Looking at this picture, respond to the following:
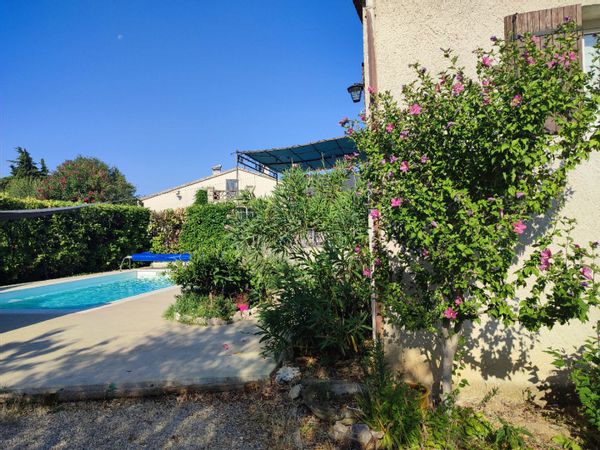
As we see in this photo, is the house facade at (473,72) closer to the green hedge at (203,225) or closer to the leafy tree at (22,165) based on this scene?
the green hedge at (203,225)

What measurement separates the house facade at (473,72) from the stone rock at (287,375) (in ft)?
3.87

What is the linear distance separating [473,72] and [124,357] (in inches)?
239

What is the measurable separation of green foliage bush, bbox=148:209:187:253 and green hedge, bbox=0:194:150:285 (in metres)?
0.40

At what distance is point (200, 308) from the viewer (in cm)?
761

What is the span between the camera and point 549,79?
2777mm

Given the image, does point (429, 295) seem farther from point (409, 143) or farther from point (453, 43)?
point (453, 43)

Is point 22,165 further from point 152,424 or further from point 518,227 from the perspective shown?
point 518,227

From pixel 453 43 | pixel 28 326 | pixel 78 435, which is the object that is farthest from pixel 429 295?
pixel 28 326

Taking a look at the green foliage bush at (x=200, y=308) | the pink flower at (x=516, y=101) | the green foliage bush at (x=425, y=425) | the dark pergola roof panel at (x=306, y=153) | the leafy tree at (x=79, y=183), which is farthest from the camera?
the leafy tree at (x=79, y=183)

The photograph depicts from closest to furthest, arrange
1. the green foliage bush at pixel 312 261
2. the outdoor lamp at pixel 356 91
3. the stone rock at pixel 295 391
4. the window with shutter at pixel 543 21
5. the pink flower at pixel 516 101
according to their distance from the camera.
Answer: the pink flower at pixel 516 101 → the window with shutter at pixel 543 21 → the stone rock at pixel 295 391 → the green foliage bush at pixel 312 261 → the outdoor lamp at pixel 356 91

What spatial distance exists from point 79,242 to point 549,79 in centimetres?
1846

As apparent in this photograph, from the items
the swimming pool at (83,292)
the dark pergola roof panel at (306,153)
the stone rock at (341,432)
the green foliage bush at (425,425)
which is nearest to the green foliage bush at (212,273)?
the swimming pool at (83,292)

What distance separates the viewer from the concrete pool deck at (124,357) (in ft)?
14.4

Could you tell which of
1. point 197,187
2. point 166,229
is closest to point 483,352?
point 166,229
